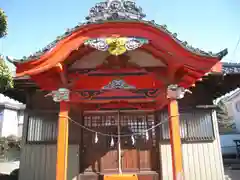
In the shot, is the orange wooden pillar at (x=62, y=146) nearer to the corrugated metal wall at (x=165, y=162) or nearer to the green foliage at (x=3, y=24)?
the corrugated metal wall at (x=165, y=162)

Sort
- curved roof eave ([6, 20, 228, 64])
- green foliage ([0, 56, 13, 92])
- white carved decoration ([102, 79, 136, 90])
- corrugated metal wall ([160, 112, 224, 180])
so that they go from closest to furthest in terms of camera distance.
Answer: curved roof eave ([6, 20, 228, 64]) < green foliage ([0, 56, 13, 92]) < white carved decoration ([102, 79, 136, 90]) < corrugated metal wall ([160, 112, 224, 180])

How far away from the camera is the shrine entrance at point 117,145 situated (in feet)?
23.5

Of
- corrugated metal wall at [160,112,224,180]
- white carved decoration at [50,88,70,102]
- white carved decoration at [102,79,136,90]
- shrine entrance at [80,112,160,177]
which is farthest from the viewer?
shrine entrance at [80,112,160,177]

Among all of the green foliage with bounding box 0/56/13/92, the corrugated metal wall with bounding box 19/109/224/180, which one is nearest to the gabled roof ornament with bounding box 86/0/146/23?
the green foliage with bounding box 0/56/13/92

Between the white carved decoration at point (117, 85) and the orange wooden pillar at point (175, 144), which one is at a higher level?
the white carved decoration at point (117, 85)

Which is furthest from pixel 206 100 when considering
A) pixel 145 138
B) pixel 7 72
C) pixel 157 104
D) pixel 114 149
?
pixel 7 72

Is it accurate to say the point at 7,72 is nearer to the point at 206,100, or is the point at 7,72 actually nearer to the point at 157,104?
the point at 157,104

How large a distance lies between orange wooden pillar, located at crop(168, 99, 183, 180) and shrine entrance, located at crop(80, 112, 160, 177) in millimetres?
1453

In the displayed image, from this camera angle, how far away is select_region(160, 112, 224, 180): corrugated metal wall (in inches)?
276

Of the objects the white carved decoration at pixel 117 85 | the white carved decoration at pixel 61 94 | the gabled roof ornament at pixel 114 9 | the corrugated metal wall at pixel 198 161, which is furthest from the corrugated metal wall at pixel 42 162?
the gabled roof ornament at pixel 114 9

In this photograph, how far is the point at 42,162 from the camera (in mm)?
7164

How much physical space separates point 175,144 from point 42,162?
4.43m

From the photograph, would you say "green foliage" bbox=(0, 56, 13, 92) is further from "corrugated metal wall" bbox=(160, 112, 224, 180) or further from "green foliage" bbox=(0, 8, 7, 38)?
"corrugated metal wall" bbox=(160, 112, 224, 180)

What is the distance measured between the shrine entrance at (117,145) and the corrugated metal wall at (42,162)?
308 mm
